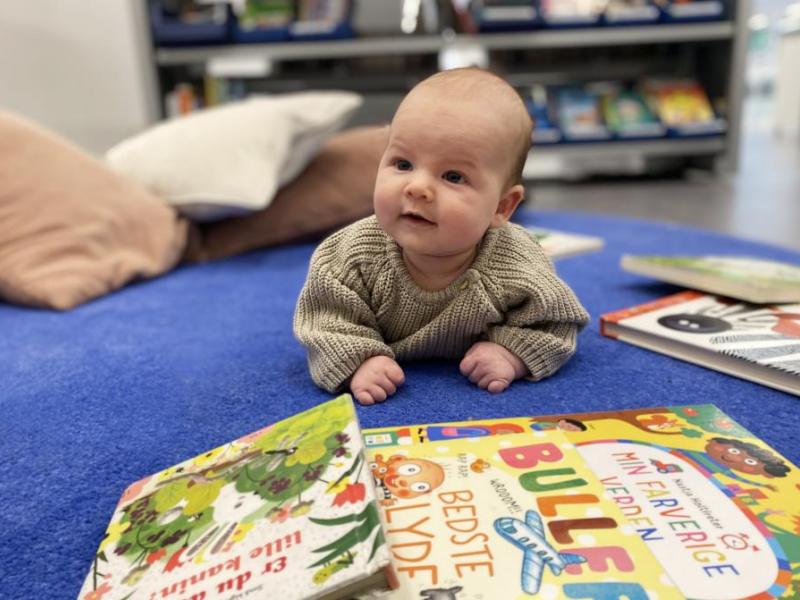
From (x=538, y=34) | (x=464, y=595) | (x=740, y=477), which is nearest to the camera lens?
(x=464, y=595)

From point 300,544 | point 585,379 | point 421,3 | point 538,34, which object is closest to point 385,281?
point 585,379

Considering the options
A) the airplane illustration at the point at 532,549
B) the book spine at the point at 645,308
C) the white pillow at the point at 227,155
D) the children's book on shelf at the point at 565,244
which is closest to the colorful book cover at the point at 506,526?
the airplane illustration at the point at 532,549

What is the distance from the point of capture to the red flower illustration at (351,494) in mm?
439

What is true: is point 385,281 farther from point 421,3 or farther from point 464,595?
point 421,3

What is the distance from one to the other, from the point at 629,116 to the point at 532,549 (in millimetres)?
2305

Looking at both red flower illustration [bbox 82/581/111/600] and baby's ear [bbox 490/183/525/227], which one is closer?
red flower illustration [bbox 82/581/111/600]

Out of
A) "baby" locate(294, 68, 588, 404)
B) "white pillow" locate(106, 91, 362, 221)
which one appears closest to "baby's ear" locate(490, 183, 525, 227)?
"baby" locate(294, 68, 588, 404)

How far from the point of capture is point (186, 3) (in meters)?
2.45

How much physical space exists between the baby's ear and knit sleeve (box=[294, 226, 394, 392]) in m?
0.15

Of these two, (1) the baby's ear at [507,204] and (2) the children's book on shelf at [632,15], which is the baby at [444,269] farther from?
(2) the children's book on shelf at [632,15]

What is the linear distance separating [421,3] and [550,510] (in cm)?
236

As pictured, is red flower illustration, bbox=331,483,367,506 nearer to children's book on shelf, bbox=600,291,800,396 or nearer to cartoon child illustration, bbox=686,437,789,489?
cartoon child illustration, bbox=686,437,789,489

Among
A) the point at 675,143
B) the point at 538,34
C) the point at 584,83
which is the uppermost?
the point at 538,34

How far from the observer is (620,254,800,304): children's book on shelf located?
2.86ft
